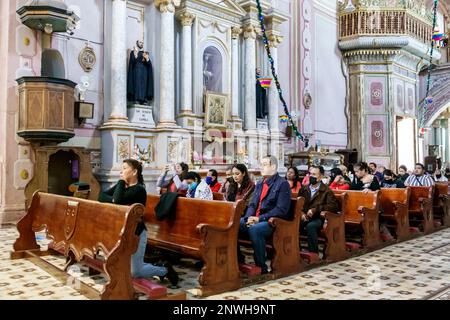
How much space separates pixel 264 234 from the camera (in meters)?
4.37

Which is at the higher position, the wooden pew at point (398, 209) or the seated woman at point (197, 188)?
the seated woman at point (197, 188)

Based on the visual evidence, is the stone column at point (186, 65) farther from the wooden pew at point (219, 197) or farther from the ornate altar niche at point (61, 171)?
the wooden pew at point (219, 197)

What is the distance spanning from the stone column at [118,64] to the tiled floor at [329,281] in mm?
4246

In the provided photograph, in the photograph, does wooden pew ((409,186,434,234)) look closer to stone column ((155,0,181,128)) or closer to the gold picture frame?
the gold picture frame

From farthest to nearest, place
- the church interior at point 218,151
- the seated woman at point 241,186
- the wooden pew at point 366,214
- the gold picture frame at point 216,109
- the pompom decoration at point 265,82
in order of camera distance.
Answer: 1. the pompom decoration at point 265,82
2. the gold picture frame at point 216,109
3. the wooden pew at point 366,214
4. the seated woman at point 241,186
5. the church interior at point 218,151

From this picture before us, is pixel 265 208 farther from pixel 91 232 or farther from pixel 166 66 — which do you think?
pixel 166 66

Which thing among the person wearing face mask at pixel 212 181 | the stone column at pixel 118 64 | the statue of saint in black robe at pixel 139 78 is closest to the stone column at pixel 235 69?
the statue of saint in black robe at pixel 139 78

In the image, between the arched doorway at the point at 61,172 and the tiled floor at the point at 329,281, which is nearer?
the tiled floor at the point at 329,281

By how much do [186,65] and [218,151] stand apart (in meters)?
2.41

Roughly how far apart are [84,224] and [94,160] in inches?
211

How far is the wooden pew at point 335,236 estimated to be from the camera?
5.04 meters

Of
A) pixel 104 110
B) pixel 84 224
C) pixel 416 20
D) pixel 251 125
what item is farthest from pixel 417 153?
pixel 84 224

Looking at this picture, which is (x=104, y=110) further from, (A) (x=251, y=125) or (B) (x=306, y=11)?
(B) (x=306, y=11)

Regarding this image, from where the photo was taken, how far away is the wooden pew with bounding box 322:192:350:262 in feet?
16.5
